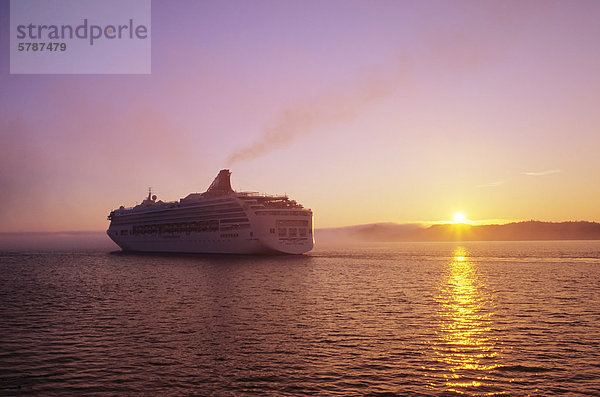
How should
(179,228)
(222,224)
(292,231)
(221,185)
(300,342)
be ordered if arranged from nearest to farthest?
(300,342) → (292,231) → (222,224) → (179,228) → (221,185)

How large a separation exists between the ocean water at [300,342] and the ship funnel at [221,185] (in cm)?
7963

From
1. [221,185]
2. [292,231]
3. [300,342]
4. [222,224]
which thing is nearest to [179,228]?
[221,185]

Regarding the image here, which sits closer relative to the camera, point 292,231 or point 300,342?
point 300,342

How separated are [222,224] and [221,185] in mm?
22809

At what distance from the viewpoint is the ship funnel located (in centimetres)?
13252

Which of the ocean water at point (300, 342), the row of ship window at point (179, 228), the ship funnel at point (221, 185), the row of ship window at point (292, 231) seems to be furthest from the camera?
the ship funnel at point (221, 185)

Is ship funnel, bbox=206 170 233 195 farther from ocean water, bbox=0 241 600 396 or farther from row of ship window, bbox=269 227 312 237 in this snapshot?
ocean water, bbox=0 241 600 396

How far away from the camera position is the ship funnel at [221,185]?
435 ft

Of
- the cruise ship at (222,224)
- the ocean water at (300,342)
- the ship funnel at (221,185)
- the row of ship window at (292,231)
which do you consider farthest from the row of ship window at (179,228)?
the ocean water at (300,342)

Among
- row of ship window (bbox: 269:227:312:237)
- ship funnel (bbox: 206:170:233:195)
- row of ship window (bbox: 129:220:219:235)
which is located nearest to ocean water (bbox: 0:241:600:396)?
row of ship window (bbox: 269:227:312:237)

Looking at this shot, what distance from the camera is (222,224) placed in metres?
114

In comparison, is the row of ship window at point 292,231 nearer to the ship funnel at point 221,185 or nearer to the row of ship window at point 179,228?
the row of ship window at point 179,228

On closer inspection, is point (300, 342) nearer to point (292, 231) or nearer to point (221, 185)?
point (292, 231)

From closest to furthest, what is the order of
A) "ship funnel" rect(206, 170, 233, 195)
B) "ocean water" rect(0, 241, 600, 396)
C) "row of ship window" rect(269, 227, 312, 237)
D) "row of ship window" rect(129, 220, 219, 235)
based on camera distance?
"ocean water" rect(0, 241, 600, 396) → "row of ship window" rect(269, 227, 312, 237) → "row of ship window" rect(129, 220, 219, 235) → "ship funnel" rect(206, 170, 233, 195)
